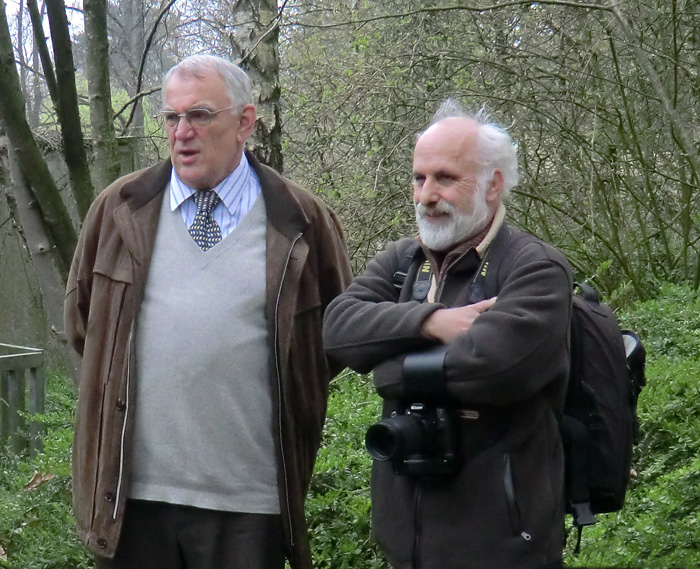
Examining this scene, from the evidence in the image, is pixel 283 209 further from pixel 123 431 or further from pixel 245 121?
pixel 123 431

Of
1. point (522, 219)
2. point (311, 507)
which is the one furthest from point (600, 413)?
point (522, 219)

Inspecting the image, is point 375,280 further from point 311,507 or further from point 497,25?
point 497,25

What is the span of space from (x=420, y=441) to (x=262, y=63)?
3.19m

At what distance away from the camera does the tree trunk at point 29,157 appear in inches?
163

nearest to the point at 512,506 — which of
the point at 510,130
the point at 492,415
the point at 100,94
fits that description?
the point at 492,415

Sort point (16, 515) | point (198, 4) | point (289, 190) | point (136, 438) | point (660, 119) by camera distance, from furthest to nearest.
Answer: point (198, 4) < point (660, 119) < point (16, 515) < point (289, 190) < point (136, 438)

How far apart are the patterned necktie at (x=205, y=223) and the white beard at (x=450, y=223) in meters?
0.80

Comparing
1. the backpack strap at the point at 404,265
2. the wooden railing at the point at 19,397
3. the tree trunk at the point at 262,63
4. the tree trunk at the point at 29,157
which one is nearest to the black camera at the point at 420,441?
the backpack strap at the point at 404,265

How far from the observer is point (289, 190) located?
11.0ft

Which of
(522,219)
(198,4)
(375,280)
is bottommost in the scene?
(375,280)

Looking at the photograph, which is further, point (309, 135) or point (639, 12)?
point (309, 135)

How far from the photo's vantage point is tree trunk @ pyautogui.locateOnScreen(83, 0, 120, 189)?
4395mm

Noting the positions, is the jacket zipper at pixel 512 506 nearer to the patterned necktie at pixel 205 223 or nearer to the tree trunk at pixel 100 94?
the patterned necktie at pixel 205 223

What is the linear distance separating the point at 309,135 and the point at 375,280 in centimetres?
632
